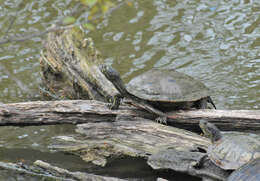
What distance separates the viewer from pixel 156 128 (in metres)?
4.65

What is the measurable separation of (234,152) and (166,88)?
5.15 feet

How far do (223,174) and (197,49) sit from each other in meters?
5.35

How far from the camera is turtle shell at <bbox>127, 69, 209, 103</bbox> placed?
4.89m

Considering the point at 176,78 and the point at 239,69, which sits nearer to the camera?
the point at 176,78

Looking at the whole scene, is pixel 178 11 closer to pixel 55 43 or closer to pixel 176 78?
pixel 55 43

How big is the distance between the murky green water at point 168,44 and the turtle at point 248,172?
3145 millimetres

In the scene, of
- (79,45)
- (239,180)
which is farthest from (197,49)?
(239,180)

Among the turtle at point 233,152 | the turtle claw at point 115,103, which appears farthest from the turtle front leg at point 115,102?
the turtle at point 233,152

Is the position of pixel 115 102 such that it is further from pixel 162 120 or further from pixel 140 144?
pixel 140 144

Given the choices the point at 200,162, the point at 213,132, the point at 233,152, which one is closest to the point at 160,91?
the point at 213,132

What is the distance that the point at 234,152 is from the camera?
143 inches

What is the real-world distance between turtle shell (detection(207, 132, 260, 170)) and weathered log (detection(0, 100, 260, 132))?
0.92 meters

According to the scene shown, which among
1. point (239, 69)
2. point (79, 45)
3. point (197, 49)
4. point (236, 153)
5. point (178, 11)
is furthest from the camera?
point (178, 11)

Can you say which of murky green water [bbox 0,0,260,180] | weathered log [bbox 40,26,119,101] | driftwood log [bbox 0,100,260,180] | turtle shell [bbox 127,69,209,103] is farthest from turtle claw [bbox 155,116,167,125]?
murky green water [bbox 0,0,260,180]
